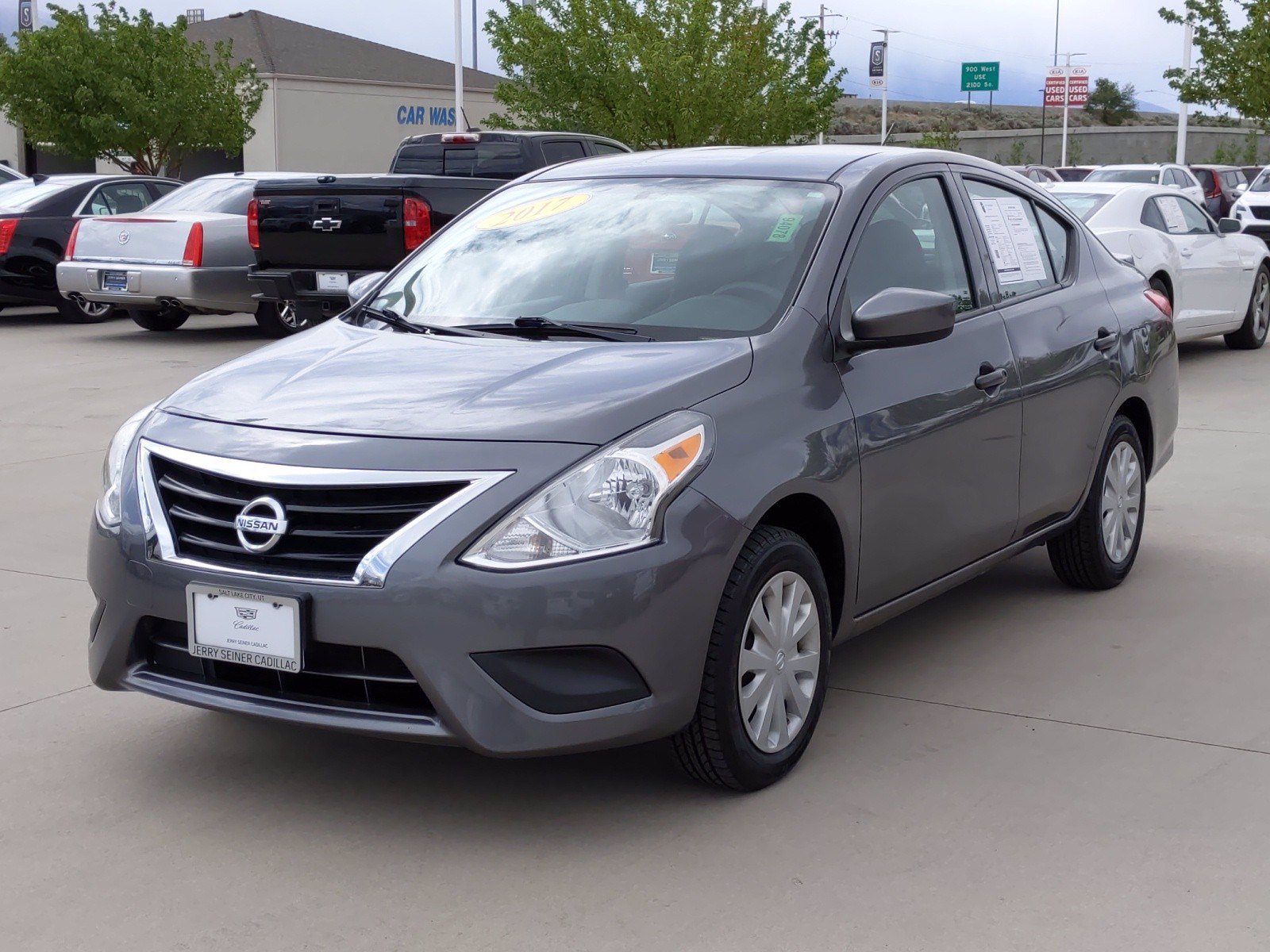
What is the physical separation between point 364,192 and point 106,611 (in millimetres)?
9459

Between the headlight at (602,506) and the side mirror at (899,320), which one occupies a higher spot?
the side mirror at (899,320)

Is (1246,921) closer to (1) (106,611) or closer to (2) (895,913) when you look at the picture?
(2) (895,913)

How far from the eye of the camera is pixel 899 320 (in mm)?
4391

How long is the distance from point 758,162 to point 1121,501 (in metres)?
2.12

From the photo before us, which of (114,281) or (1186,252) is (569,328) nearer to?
(1186,252)

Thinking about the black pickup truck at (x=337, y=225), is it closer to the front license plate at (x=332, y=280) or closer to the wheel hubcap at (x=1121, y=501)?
the front license plate at (x=332, y=280)

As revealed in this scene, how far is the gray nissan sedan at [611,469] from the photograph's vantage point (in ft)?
11.9

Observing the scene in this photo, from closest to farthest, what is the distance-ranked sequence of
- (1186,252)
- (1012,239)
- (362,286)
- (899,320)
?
(899,320) → (1012,239) → (362,286) → (1186,252)

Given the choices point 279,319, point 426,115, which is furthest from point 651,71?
point 426,115

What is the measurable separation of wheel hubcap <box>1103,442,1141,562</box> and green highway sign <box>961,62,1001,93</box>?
93922mm

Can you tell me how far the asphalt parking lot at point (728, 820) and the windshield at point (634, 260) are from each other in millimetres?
1259

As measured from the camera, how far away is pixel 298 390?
163 inches

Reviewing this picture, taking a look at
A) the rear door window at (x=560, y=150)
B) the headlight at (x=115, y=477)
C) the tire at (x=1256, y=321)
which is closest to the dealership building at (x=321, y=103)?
the rear door window at (x=560, y=150)

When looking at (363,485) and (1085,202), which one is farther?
(1085,202)
